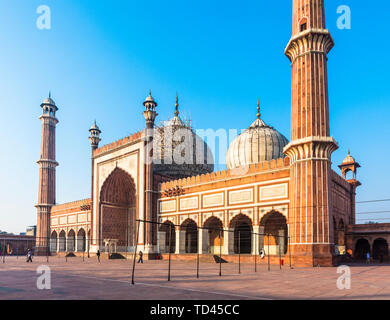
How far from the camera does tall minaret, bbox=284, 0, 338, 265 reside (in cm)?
2364

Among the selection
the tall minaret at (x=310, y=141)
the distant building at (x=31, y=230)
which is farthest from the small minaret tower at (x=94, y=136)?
the distant building at (x=31, y=230)

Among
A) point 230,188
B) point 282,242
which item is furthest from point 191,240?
point 282,242

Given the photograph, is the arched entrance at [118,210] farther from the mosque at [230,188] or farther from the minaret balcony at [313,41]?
the minaret balcony at [313,41]

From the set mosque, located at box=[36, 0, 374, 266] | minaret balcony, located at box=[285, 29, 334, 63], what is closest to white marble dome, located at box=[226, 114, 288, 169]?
mosque, located at box=[36, 0, 374, 266]

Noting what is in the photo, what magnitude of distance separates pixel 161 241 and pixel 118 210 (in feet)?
34.6

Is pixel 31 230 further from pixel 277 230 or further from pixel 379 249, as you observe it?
pixel 379 249

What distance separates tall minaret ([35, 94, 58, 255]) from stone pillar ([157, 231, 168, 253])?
24.1 metres

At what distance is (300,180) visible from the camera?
24.9 metres

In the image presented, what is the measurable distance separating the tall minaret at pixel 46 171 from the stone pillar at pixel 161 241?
24066mm

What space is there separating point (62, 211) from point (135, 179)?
2150 centimetres

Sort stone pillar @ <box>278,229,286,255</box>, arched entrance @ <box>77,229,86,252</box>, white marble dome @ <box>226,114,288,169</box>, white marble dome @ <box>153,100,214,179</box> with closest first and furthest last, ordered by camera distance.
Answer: stone pillar @ <box>278,229,286,255</box>, white marble dome @ <box>226,114,288,169</box>, white marble dome @ <box>153,100,214,179</box>, arched entrance @ <box>77,229,86,252</box>

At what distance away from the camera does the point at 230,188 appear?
1302 inches

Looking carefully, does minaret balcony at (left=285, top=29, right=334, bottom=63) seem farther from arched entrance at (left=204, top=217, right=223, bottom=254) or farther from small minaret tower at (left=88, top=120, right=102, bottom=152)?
small minaret tower at (left=88, top=120, right=102, bottom=152)

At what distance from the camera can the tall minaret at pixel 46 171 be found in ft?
178
